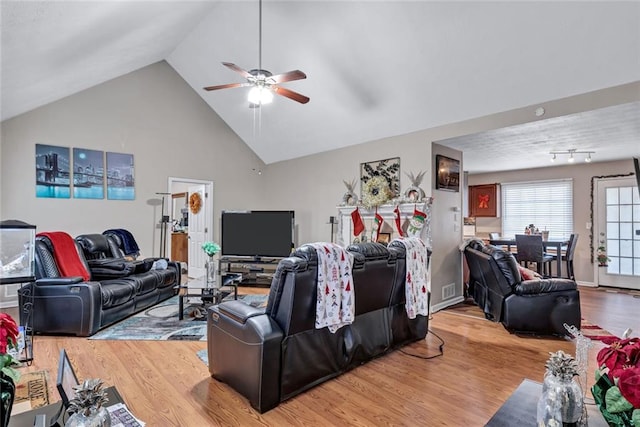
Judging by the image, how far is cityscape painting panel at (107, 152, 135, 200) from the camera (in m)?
5.73

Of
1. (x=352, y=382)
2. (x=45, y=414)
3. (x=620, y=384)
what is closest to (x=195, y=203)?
(x=352, y=382)

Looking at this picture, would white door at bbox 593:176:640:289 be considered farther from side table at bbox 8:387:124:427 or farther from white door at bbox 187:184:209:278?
side table at bbox 8:387:124:427

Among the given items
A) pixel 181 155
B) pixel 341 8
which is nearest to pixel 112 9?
pixel 341 8

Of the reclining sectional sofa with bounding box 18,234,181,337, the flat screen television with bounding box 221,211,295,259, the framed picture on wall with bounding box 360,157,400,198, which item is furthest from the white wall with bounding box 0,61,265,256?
the framed picture on wall with bounding box 360,157,400,198

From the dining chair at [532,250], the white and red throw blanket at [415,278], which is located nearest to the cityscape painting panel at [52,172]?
the white and red throw blanket at [415,278]

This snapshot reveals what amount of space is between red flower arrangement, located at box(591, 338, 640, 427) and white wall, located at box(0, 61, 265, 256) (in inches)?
259

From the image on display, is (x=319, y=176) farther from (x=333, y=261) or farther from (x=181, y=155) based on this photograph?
(x=333, y=261)

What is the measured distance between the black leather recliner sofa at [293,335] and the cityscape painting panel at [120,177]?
4334 mm

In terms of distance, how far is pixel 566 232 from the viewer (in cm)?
682

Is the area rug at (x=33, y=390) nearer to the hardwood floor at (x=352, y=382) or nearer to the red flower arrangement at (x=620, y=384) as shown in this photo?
the hardwood floor at (x=352, y=382)

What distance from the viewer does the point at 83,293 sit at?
11.6 ft

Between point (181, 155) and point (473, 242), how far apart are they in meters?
5.66

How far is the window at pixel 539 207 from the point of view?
22.3 ft

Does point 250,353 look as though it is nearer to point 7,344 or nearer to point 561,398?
point 7,344
